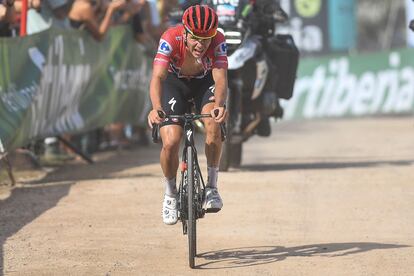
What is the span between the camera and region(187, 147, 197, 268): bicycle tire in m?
7.69

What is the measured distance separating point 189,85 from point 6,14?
400 centimetres

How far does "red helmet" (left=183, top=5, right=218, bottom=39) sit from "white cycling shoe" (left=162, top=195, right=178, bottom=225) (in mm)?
1257

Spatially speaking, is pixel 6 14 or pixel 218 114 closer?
pixel 218 114

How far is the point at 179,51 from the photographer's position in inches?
333

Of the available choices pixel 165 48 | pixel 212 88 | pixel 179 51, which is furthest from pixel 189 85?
pixel 165 48

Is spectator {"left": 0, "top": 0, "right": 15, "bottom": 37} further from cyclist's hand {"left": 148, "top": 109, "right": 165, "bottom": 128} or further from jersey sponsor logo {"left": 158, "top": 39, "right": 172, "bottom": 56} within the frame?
cyclist's hand {"left": 148, "top": 109, "right": 165, "bottom": 128}

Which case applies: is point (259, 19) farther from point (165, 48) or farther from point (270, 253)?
point (270, 253)

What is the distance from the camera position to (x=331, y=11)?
28875 mm

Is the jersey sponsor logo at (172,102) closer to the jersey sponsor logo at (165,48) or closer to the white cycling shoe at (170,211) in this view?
the jersey sponsor logo at (165,48)

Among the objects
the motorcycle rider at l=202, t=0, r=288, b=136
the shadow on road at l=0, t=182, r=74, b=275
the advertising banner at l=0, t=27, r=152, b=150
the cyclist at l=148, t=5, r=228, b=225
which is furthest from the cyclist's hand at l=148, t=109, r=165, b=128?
the motorcycle rider at l=202, t=0, r=288, b=136

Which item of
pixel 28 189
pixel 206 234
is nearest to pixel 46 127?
pixel 28 189

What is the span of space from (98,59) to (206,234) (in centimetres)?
626

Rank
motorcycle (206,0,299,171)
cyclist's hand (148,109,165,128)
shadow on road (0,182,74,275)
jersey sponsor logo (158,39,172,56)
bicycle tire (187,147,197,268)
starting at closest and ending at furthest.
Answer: bicycle tire (187,147,197,268)
cyclist's hand (148,109,165,128)
jersey sponsor logo (158,39,172,56)
shadow on road (0,182,74,275)
motorcycle (206,0,299,171)

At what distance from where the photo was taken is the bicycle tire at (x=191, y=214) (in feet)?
25.2
